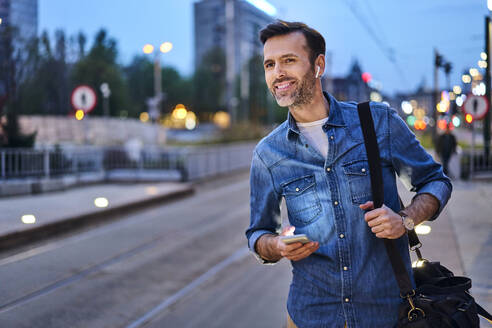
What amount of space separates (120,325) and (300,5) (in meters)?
14.5

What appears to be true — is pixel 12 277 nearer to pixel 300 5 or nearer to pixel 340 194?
pixel 340 194

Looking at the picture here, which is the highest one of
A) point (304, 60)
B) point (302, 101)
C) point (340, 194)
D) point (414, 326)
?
point (304, 60)

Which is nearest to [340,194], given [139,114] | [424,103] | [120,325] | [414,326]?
[414,326]

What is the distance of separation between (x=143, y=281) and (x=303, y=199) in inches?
182

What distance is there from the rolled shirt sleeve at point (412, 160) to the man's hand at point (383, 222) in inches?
9.0

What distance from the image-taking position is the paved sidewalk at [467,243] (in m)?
5.25

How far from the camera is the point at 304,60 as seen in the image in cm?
216

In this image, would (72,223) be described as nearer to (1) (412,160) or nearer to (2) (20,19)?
(2) (20,19)

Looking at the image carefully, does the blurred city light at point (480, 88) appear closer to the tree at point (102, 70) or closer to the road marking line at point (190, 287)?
the road marking line at point (190, 287)

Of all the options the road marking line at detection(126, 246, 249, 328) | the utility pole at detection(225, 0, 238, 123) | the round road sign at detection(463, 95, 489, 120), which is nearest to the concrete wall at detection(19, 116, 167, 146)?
the utility pole at detection(225, 0, 238, 123)

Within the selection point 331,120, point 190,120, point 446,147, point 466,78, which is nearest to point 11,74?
point 331,120

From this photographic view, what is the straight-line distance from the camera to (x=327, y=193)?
206cm

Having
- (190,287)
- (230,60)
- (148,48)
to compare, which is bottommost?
(190,287)

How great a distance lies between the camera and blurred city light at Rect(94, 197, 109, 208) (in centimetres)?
1119
